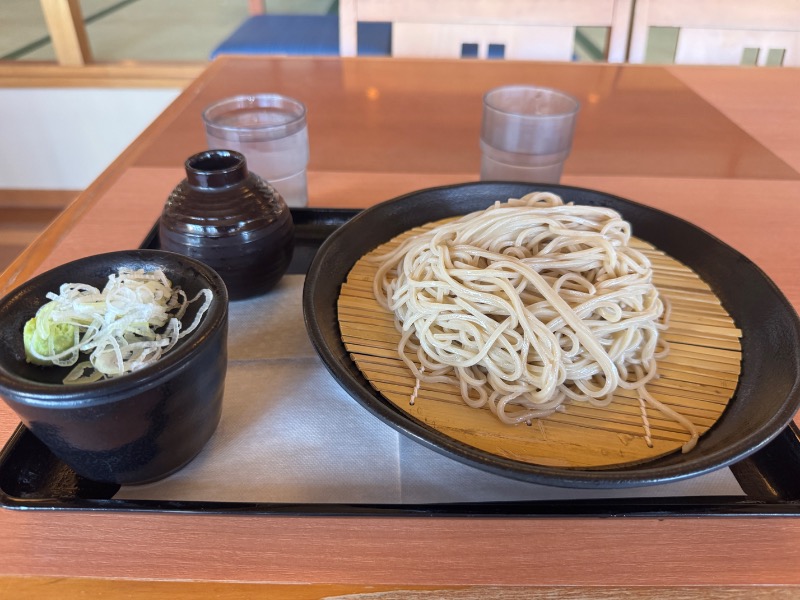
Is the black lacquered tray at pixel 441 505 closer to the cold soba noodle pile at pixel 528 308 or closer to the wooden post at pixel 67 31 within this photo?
the cold soba noodle pile at pixel 528 308

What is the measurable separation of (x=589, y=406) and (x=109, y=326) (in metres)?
0.54

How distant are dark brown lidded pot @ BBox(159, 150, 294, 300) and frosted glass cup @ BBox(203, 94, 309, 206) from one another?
0.22m

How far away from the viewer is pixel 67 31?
2.60 metres

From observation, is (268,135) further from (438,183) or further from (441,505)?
(441,505)

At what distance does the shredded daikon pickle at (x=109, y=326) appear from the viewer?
0.60 meters

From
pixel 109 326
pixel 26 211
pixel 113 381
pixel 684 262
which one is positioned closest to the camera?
pixel 113 381

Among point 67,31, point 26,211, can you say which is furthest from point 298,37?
point 26,211

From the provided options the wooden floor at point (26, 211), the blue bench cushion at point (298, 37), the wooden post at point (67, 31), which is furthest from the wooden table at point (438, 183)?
the wooden floor at point (26, 211)

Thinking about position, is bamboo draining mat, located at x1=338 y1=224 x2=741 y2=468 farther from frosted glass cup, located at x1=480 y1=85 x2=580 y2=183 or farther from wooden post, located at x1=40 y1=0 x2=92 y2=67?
wooden post, located at x1=40 y1=0 x2=92 y2=67

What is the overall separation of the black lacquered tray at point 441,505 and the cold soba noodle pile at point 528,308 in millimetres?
80

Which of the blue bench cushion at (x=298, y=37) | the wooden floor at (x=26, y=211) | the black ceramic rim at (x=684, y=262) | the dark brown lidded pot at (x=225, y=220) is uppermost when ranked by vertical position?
the dark brown lidded pot at (x=225, y=220)

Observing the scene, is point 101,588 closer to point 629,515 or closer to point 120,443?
point 120,443

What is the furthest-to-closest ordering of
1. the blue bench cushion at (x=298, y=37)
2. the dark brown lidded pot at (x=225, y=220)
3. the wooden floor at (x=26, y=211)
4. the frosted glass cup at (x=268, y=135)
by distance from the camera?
the wooden floor at (x=26, y=211), the blue bench cushion at (x=298, y=37), the frosted glass cup at (x=268, y=135), the dark brown lidded pot at (x=225, y=220)

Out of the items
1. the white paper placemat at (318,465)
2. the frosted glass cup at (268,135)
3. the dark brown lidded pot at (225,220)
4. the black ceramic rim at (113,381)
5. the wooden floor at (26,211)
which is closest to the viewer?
the black ceramic rim at (113,381)
